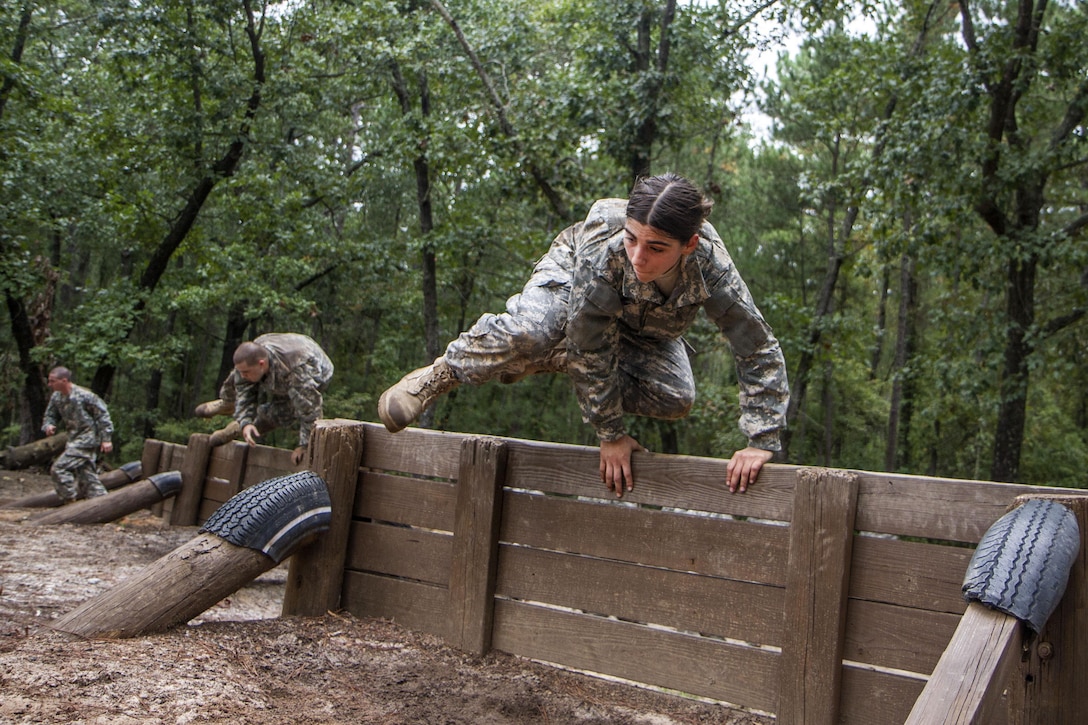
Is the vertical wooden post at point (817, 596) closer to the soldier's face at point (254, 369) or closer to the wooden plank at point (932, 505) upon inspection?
the wooden plank at point (932, 505)

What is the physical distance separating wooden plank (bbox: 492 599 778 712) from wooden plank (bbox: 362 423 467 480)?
2.43 ft

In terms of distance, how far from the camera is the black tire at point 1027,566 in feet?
8.51

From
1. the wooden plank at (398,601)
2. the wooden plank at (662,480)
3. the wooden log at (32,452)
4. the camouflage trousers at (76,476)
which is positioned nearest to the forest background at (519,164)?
the wooden log at (32,452)

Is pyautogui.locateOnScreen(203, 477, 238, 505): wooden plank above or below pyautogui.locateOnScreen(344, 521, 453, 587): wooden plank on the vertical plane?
below

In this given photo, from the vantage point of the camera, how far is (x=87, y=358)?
15.4 metres

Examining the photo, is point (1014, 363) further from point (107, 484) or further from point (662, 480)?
point (107, 484)

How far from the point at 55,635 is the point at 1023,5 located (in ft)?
37.5

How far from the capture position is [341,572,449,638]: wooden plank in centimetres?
438

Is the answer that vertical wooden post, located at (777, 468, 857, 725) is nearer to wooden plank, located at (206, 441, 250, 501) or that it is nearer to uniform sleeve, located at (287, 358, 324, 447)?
uniform sleeve, located at (287, 358, 324, 447)

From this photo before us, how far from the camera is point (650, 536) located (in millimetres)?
3855

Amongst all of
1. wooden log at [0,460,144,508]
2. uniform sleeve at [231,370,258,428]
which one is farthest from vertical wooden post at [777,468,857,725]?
wooden log at [0,460,144,508]

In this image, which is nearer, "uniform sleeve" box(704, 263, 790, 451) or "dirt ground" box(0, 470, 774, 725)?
"dirt ground" box(0, 470, 774, 725)

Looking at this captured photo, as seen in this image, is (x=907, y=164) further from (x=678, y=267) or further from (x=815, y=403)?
(x=815, y=403)

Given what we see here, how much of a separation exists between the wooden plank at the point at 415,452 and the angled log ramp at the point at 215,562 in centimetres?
34
